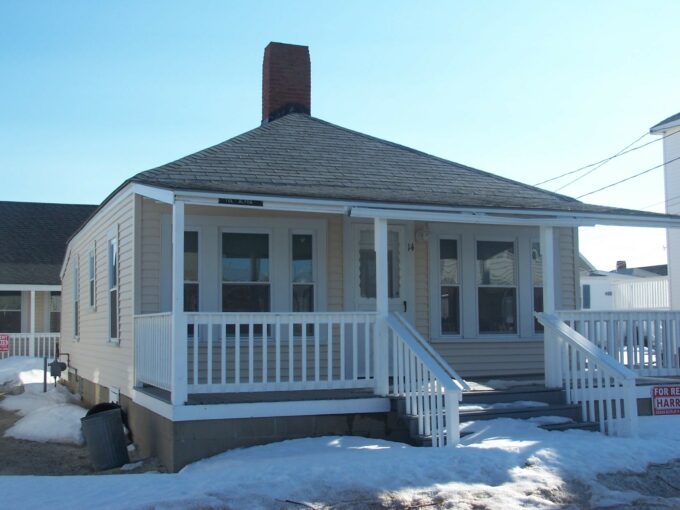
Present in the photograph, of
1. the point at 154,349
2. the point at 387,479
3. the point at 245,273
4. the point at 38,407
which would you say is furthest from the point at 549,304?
the point at 38,407

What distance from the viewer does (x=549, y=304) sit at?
11.0 m

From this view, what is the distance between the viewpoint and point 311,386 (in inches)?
388

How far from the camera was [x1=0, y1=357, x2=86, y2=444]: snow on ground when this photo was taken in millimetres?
12906

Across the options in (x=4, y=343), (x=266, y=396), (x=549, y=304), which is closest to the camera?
(x=266, y=396)

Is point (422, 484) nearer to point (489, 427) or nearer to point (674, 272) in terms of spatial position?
point (489, 427)

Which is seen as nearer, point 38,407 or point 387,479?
point 387,479

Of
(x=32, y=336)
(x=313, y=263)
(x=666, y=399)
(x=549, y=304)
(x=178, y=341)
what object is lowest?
(x=666, y=399)

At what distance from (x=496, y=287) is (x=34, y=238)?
67.2 feet

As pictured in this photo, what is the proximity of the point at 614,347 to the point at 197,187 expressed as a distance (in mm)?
6053

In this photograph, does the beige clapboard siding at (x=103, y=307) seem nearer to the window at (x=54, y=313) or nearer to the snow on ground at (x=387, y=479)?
the snow on ground at (x=387, y=479)

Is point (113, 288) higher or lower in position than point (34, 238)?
lower

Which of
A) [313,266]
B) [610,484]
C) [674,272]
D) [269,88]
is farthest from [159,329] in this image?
[674,272]

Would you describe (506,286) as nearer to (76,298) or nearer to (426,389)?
(426,389)

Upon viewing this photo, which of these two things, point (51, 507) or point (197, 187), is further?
point (197, 187)
